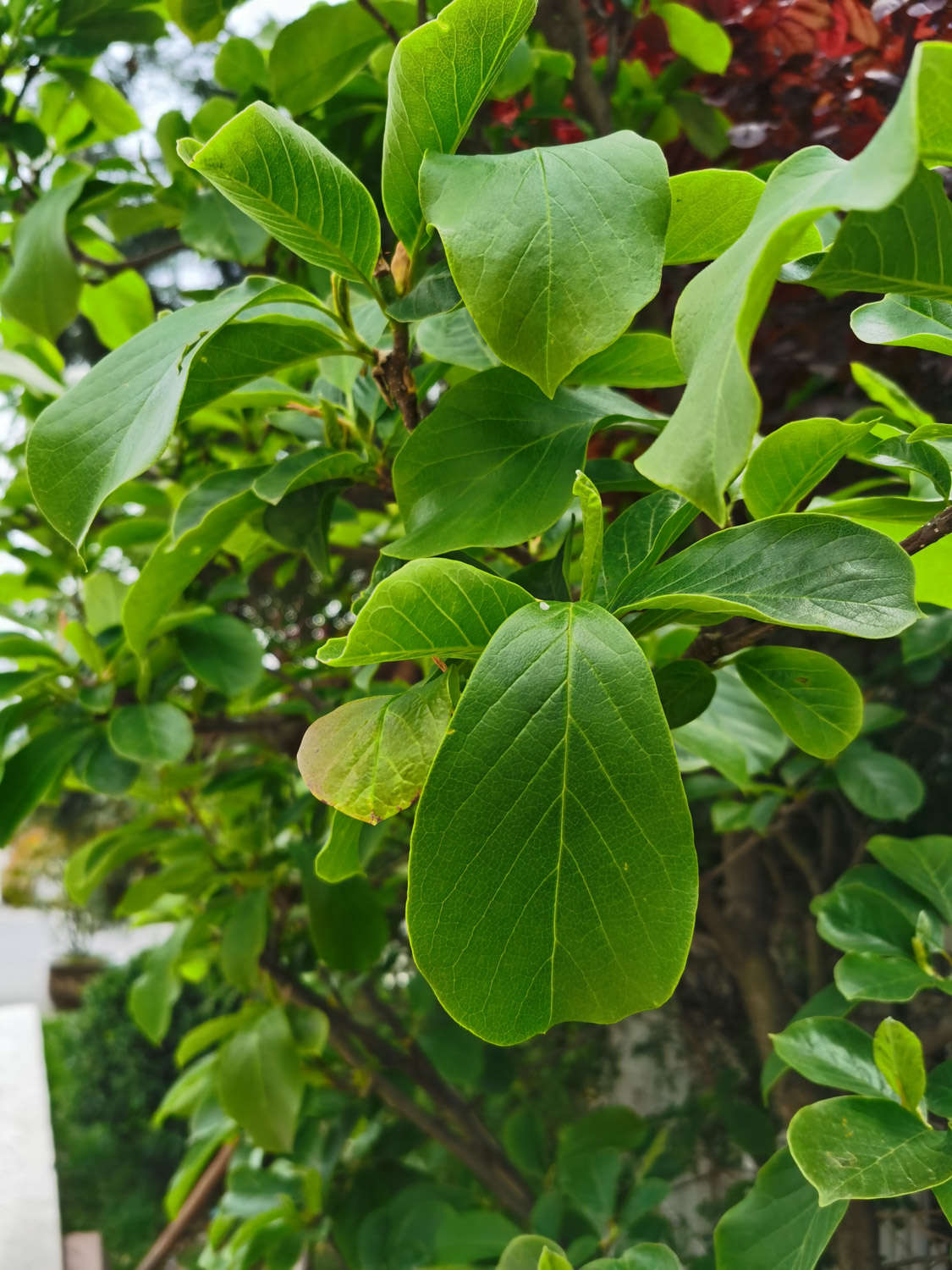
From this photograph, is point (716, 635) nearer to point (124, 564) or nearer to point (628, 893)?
point (628, 893)

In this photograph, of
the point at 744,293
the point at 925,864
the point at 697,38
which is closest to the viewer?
the point at 744,293

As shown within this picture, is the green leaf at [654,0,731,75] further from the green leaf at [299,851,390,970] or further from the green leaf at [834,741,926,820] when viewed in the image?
the green leaf at [299,851,390,970]

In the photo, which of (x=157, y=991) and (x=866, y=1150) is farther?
(x=157, y=991)

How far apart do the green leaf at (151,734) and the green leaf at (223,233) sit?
26 centimetres

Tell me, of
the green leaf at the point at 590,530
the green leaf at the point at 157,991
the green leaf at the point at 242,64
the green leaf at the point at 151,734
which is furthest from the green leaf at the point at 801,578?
the green leaf at the point at 157,991

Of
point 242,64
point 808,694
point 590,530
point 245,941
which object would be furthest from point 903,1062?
point 242,64

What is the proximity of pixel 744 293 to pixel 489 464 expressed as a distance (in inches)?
6.5

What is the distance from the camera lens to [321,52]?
1.80 feet

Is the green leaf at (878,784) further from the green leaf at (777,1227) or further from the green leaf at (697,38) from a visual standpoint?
the green leaf at (697,38)

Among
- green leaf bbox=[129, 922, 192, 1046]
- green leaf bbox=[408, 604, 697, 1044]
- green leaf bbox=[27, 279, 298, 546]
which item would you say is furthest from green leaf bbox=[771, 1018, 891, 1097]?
green leaf bbox=[129, 922, 192, 1046]

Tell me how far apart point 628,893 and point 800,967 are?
0.87 metres

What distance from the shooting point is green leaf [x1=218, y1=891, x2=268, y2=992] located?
77 centimetres

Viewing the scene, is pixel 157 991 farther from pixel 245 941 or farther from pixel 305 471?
pixel 305 471

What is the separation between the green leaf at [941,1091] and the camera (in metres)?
0.40
